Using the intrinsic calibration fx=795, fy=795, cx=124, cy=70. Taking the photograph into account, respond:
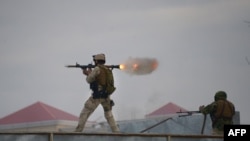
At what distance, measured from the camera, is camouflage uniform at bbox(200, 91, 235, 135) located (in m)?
22.2

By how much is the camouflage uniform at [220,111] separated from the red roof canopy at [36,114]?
4317 cm

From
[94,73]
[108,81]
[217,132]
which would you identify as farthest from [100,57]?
[217,132]

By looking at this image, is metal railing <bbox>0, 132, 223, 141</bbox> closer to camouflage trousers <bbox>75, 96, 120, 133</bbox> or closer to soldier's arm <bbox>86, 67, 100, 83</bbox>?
camouflage trousers <bbox>75, 96, 120, 133</bbox>

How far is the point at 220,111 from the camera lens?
22234 mm

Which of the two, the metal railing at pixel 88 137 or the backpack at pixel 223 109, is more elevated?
the backpack at pixel 223 109

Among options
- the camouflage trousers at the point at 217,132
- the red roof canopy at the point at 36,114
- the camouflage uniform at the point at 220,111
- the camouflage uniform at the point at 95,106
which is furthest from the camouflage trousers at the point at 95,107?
the red roof canopy at the point at 36,114

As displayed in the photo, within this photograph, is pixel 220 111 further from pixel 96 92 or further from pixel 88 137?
pixel 88 137

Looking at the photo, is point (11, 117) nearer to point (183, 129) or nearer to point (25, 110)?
point (25, 110)

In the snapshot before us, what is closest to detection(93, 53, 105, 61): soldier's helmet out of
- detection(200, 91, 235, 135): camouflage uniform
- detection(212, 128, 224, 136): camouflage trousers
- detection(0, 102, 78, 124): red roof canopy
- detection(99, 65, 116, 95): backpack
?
detection(99, 65, 116, 95): backpack

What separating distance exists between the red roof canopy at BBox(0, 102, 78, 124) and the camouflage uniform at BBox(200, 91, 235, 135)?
1700 inches

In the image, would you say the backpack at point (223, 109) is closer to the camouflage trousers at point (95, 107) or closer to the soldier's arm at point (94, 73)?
the camouflage trousers at point (95, 107)

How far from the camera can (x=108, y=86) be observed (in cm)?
2192

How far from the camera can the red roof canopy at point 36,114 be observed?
2596 inches

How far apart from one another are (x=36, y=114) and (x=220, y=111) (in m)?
45.8
